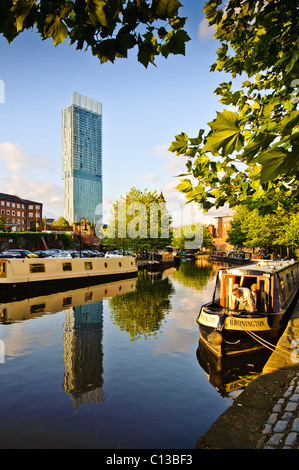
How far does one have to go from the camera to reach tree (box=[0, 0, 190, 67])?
2.38 m

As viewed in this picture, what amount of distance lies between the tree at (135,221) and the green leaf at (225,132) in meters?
48.3

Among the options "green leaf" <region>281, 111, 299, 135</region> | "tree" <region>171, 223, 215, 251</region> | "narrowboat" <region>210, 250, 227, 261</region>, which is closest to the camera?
"green leaf" <region>281, 111, 299, 135</region>

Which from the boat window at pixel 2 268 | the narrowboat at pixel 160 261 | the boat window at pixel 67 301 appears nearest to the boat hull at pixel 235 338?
the boat window at pixel 67 301

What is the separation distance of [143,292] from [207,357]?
15.1m

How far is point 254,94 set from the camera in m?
7.16

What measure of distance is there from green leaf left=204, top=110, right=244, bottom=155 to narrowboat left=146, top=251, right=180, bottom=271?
44.8m

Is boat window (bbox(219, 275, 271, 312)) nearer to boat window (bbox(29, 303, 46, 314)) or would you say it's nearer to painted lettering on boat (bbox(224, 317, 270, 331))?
painted lettering on boat (bbox(224, 317, 270, 331))

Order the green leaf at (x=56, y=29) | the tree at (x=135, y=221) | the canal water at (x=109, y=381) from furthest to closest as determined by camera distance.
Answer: the tree at (x=135, y=221) < the canal water at (x=109, y=381) < the green leaf at (x=56, y=29)

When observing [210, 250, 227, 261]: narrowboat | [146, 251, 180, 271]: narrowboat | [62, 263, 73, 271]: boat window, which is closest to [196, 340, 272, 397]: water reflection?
[62, 263, 73, 271]: boat window

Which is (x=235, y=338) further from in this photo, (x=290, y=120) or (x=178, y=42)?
(x=178, y=42)

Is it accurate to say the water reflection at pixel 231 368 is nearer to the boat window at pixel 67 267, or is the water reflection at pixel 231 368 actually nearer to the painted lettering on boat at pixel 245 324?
the painted lettering on boat at pixel 245 324

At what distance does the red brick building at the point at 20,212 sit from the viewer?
352 ft

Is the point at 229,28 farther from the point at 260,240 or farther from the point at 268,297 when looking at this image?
the point at 260,240

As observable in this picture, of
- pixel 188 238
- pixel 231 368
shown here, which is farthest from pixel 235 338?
pixel 188 238
